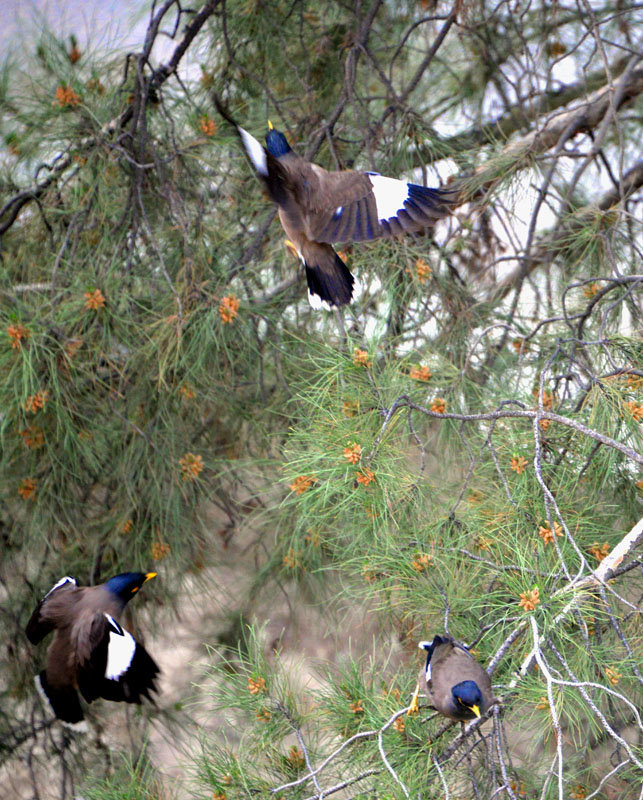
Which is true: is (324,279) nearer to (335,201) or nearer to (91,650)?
(335,201)

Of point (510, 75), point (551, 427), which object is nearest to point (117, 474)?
point (551, 427)

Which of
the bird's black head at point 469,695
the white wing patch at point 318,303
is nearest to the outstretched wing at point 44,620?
the white wing patch at point 318,303

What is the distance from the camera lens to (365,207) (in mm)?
1002

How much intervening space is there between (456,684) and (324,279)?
532 millimetres

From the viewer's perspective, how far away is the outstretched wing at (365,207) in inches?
38.1

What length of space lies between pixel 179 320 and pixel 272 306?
0.25m

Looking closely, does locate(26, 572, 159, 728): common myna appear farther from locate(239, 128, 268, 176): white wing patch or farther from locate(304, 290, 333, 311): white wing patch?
locate(239, 128, 268, 176): white wing patch

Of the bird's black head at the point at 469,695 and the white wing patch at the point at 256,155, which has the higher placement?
the white wing patch at the point at 256,155

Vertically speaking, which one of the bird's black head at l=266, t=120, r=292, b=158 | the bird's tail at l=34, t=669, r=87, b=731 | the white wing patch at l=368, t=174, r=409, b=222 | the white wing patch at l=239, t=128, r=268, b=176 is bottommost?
the bird's tail at l=34, t=669, r=87, b=731

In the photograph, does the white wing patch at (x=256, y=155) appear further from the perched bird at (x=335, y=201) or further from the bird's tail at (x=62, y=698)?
the bird's tail at (x=62, y=698)

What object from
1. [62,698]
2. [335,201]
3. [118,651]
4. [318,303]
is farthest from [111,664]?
[335,201]

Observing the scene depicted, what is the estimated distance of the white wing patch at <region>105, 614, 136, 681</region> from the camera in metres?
1.09

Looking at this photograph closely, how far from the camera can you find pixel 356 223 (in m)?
0.98

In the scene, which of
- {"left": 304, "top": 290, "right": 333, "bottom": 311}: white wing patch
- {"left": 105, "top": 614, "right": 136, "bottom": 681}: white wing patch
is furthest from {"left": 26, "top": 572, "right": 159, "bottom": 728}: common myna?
{"left": 304, "top": 290, "right": 333, "bottom": 311}: white wing patch
